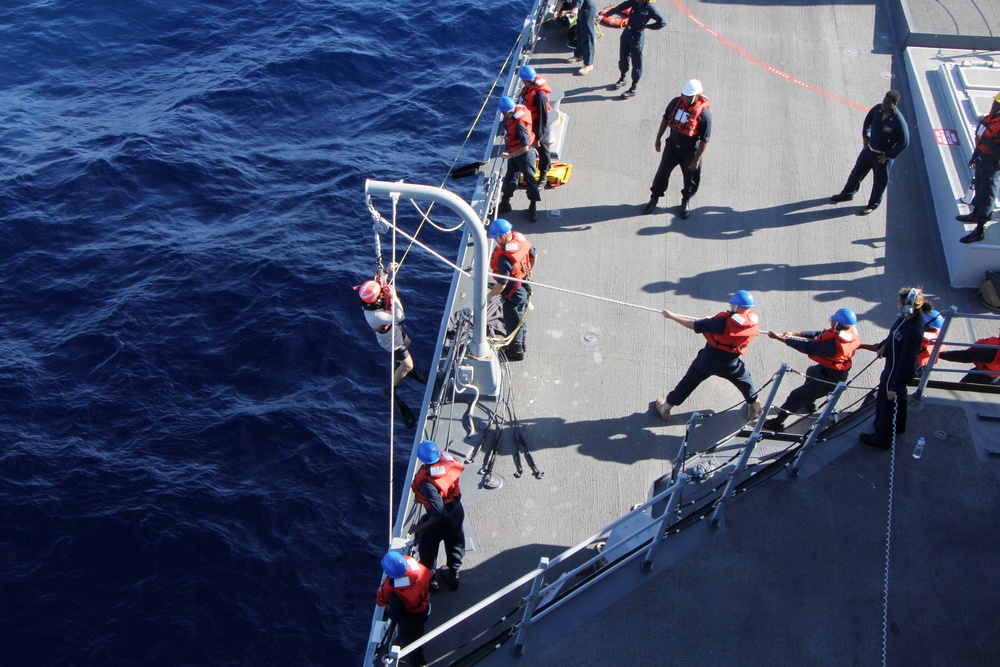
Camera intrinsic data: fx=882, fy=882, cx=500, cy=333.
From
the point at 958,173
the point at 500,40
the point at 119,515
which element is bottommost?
the point at 119,515

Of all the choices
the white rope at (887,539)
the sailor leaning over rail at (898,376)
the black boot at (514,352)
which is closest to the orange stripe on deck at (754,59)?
the sailor leaning over rail at (898,376)

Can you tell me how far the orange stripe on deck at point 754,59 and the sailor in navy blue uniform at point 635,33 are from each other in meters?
1.99

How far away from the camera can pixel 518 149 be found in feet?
37.7

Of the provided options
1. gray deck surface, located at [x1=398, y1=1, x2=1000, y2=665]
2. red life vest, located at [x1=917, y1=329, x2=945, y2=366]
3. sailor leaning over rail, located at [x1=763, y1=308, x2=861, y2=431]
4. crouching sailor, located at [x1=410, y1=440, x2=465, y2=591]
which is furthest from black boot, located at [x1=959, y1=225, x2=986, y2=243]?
crouching sailor, located at [x1=410, y1=440, x2=465, y2=591]

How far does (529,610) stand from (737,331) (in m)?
3.57

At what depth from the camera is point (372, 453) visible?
554 inches

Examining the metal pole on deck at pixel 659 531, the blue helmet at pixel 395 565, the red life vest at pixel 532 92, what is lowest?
the blue helmet at pixel 395 565

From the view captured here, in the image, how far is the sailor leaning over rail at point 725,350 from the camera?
853 centimetres

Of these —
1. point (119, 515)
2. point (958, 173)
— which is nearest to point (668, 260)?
point (958, 173)

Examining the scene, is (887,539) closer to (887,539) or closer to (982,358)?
(887,539)

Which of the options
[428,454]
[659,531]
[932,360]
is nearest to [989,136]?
[932,360]

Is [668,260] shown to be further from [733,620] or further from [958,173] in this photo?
[733,620]

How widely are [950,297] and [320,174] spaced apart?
13681mm

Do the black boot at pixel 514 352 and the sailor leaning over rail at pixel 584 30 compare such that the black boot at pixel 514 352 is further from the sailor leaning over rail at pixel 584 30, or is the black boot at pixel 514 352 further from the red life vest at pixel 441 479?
the sailor leaning over rail at pixel 584 30
